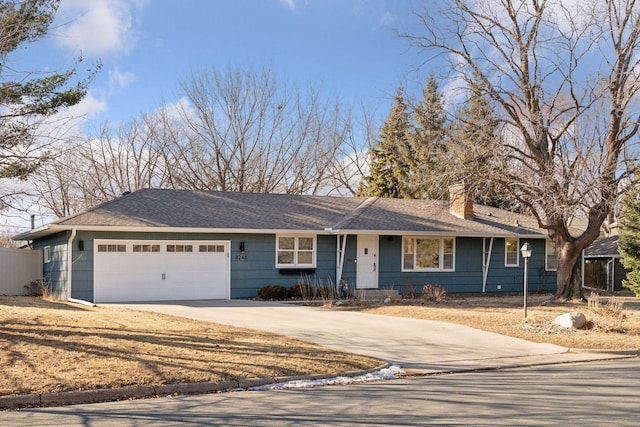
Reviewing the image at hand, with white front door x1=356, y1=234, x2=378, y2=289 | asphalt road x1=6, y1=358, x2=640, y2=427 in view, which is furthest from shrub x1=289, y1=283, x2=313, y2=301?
asphalt road x1=6, y1=358, x2=640, y2=427

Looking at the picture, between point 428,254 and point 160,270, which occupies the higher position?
point 428,254

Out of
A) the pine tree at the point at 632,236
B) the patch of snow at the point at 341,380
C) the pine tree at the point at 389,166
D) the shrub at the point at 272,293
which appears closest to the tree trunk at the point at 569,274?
the pine tree at the point at 632,236

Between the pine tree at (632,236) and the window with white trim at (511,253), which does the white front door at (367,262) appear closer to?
the window with white trim at (511,253)

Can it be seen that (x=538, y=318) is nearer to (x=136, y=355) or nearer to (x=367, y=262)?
(x=367, y=262)

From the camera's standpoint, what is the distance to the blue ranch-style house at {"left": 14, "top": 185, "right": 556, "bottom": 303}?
20578mm

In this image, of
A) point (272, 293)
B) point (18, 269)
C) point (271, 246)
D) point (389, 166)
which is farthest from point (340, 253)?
point (389, 166)

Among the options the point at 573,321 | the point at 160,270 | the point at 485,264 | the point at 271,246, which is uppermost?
the point at 271,246

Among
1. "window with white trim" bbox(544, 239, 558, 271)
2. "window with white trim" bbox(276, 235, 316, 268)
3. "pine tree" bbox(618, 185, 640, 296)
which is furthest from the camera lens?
"window with white trim" bbox(544, 239, 558, 271)

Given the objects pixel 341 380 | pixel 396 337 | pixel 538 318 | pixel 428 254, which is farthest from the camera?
pixel 428 254

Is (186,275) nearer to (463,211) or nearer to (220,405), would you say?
(463,211)

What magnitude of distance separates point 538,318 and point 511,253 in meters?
10.3

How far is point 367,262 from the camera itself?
24234 mm

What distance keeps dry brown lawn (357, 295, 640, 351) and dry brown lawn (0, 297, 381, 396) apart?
555cm

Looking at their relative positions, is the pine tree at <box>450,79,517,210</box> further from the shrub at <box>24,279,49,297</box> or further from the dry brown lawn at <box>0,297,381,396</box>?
the shrub at <box>24,279,49,297</box>
